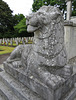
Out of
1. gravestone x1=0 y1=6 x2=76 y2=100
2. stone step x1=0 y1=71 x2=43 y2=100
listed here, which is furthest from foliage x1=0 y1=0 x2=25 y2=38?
gravestone x1=0 y1=6 x2=76 y2=100

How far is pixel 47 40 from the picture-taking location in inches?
51.5

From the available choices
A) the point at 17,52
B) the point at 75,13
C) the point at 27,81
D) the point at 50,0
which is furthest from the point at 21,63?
the point at 50,0

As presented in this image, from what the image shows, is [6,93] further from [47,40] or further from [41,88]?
[47,40]

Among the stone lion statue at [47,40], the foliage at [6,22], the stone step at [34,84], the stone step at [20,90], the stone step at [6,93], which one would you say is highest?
the foliage at [6,22]

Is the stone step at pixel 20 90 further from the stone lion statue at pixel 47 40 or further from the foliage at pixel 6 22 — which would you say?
the foliage at pixel 6 22

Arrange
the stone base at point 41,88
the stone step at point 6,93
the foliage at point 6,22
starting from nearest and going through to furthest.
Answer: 1. the stone base at point 41,88
2. the stone step at point 6,93
3. the foliage at point 6,22

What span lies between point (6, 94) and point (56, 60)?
1.23 metres

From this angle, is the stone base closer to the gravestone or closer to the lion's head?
the gravestone

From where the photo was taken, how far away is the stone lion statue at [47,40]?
1274mm

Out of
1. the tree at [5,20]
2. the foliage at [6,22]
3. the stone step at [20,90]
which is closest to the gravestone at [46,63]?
the stone step at [20,90]

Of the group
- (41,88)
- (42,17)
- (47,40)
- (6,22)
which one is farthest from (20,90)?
(6,22)

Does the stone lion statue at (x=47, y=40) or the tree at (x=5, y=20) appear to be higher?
the tree at (x=5, y=20)

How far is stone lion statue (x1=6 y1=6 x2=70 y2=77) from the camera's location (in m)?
1.27

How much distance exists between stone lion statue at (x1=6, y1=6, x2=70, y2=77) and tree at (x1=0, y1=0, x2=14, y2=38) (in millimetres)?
20319
